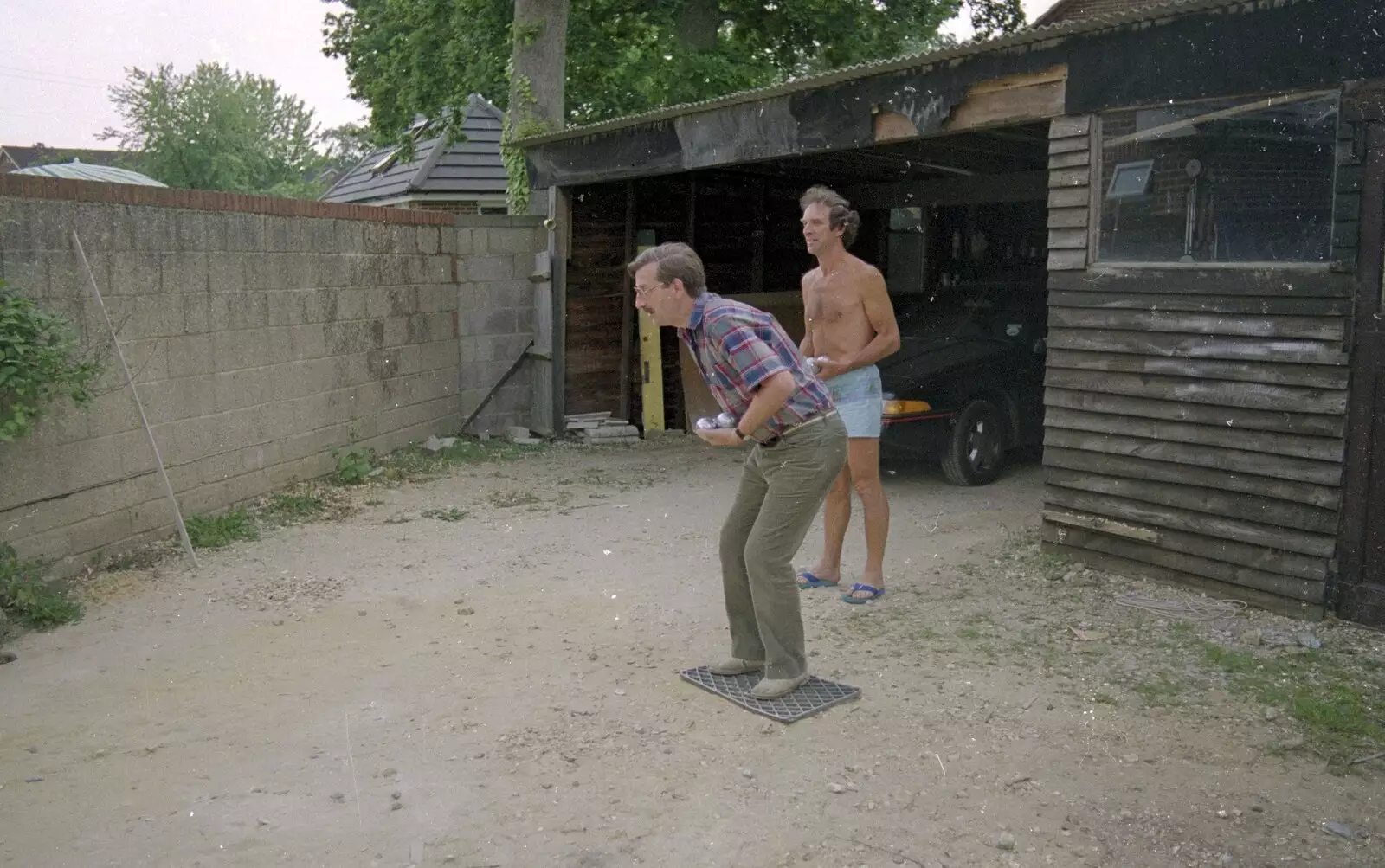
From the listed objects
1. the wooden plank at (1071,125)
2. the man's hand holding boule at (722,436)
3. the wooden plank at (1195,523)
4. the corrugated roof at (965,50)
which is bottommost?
the wooden plank at (1195,523)

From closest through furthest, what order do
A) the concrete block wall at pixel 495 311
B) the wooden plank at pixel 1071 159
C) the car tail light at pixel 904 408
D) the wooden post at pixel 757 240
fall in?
the wooden plank at pixel 1071 159
the car tail light at pixel 904 408
the concrete block wall at pixel 495 311
the wooden post at pixel 757 240

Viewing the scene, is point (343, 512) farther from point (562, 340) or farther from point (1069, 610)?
point (1069, 610)

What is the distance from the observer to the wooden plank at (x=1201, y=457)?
5.40 meters

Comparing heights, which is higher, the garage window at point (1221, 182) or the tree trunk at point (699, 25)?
the tree trunk at point (699, 25)

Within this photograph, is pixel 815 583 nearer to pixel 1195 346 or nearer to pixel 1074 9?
pixel 1195 346

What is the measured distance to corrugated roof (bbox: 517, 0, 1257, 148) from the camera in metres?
5.62

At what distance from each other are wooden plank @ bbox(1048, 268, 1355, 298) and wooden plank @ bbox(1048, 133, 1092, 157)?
0.22 metres

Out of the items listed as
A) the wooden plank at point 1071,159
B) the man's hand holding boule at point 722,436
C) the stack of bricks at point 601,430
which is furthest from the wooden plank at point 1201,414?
the stack of bricks at point 601,430

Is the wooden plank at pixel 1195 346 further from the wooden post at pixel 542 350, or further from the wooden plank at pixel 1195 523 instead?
the wooden post at pixel 542 350

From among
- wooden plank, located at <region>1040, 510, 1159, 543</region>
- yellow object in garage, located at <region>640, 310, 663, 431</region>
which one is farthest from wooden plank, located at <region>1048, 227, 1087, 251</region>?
yellow object in garage, located at <region>640, 310, 663, 431</region>

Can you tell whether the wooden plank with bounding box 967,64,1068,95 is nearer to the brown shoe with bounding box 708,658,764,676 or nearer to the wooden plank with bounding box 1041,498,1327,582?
the wooden plank with bounding box 1041,498,1327,582

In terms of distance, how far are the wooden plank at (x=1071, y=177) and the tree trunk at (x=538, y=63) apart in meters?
7.15

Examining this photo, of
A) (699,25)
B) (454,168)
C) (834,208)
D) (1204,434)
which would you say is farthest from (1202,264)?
(454,168)

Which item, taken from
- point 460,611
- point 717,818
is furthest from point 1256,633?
point 460,611
